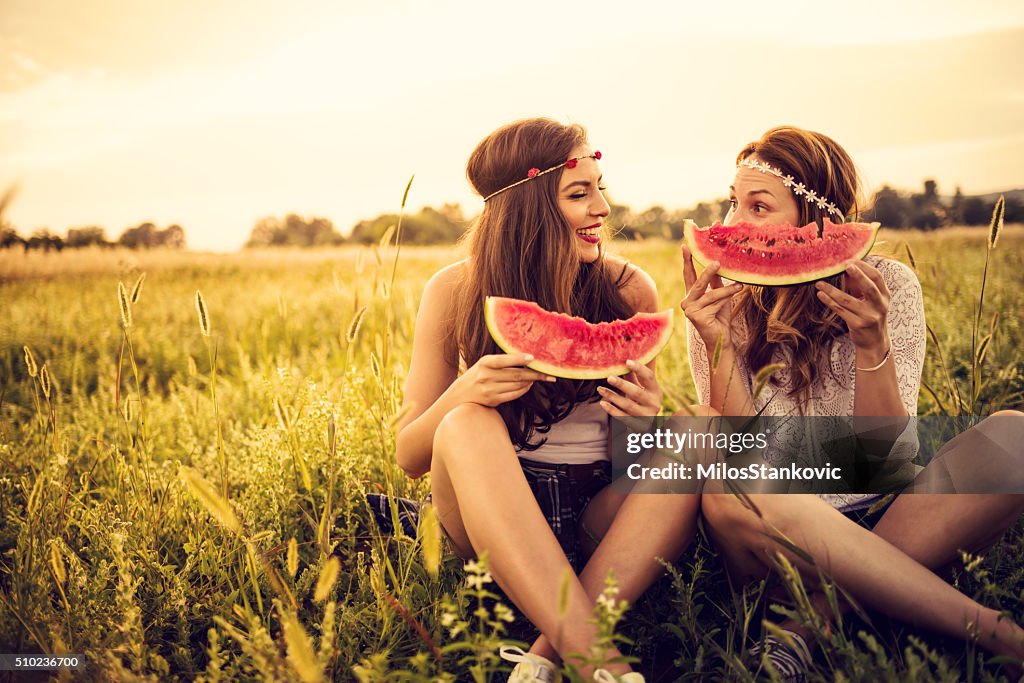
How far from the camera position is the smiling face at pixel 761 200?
243cm

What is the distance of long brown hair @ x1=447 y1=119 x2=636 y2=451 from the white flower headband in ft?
2.04

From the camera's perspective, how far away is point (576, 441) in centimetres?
241

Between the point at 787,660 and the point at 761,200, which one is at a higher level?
the point at 761,200

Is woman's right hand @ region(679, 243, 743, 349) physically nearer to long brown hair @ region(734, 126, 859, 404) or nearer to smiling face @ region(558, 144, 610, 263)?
long brown hair @ region(734, 126, 859, 404)

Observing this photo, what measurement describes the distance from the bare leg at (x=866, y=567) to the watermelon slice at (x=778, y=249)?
759mm

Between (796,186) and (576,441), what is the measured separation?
3.94ft

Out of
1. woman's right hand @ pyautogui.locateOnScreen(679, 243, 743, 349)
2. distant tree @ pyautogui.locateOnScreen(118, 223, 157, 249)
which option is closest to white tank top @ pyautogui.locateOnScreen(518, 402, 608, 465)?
woman's right hand @ pyautogui.locateOnScreen(679, 243, 743, 349)

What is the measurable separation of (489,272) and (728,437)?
102 centimetres

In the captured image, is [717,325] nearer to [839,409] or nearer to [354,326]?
[839,409]

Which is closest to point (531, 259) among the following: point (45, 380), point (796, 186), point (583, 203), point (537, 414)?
point (583, 203)

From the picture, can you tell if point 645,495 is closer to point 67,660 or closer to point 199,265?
point 67,660

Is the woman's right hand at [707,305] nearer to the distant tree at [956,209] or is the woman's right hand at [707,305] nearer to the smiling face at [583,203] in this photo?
the smiling face at [583,203]

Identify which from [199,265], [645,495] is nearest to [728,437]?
[645,495]

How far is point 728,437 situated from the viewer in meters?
2.18
